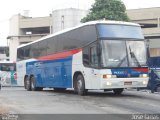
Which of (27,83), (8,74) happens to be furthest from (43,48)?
(8,74)

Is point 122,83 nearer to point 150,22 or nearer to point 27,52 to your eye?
point 27,52

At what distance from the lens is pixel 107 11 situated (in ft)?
177

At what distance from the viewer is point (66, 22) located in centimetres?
7319

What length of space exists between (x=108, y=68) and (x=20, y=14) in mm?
64034

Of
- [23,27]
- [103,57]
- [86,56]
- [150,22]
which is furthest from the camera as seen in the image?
[23,27]

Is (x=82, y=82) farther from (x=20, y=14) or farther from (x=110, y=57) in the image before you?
(x=20, y=14)

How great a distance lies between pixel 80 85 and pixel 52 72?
465 cm

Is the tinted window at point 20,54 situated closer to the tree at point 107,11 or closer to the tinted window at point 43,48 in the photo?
the tinted window at point 43,48

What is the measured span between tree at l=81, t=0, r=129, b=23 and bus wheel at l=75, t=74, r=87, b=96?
31.9m

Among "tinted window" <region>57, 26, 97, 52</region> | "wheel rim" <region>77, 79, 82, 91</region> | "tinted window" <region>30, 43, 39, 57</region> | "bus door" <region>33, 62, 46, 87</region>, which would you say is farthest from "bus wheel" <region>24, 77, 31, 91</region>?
"wheel rim" <region>77, 79, 82, 91</region>

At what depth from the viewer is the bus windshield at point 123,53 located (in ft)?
63.4

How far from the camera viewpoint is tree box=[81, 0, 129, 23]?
5328 cm

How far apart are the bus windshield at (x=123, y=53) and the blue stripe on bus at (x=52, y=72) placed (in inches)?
137

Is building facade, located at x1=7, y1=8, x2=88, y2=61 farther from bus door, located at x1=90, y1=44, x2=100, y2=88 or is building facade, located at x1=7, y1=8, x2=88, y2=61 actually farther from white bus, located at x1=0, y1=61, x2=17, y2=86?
bus door, located at x1=90, y1=44, x2=100, y2=88
